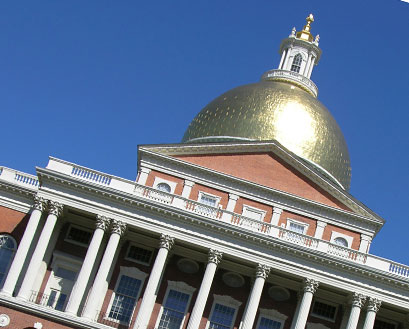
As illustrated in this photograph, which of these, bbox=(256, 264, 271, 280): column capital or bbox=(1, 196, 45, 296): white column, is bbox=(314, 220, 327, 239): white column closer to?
bbox=(256, 264, 271, 280): column capital

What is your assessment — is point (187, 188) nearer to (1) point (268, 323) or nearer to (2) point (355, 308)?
(1) point (268, 323)

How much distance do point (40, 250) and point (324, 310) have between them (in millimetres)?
15704

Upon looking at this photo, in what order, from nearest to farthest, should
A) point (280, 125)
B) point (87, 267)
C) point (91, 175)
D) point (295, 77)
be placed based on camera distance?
point (87, 267), point (91, 175), point (280, 125), point (295, 77)

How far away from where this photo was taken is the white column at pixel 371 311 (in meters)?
45.3

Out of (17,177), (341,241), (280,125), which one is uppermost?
(280,125)

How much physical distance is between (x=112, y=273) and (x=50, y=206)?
16.3 feet

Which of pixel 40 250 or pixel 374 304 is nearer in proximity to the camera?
pixel 40 250

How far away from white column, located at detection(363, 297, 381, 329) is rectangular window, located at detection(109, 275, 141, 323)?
40.1ft

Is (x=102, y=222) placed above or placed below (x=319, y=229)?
below

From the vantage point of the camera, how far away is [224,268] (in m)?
47.8

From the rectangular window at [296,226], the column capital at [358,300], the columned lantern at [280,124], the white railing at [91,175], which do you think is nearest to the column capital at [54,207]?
the white railing at [91,175]

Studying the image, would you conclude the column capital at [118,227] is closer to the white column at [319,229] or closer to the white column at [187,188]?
the white column at [187,188]

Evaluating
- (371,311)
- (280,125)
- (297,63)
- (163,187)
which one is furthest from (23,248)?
(297,63)

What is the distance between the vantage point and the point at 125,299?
46.8m
